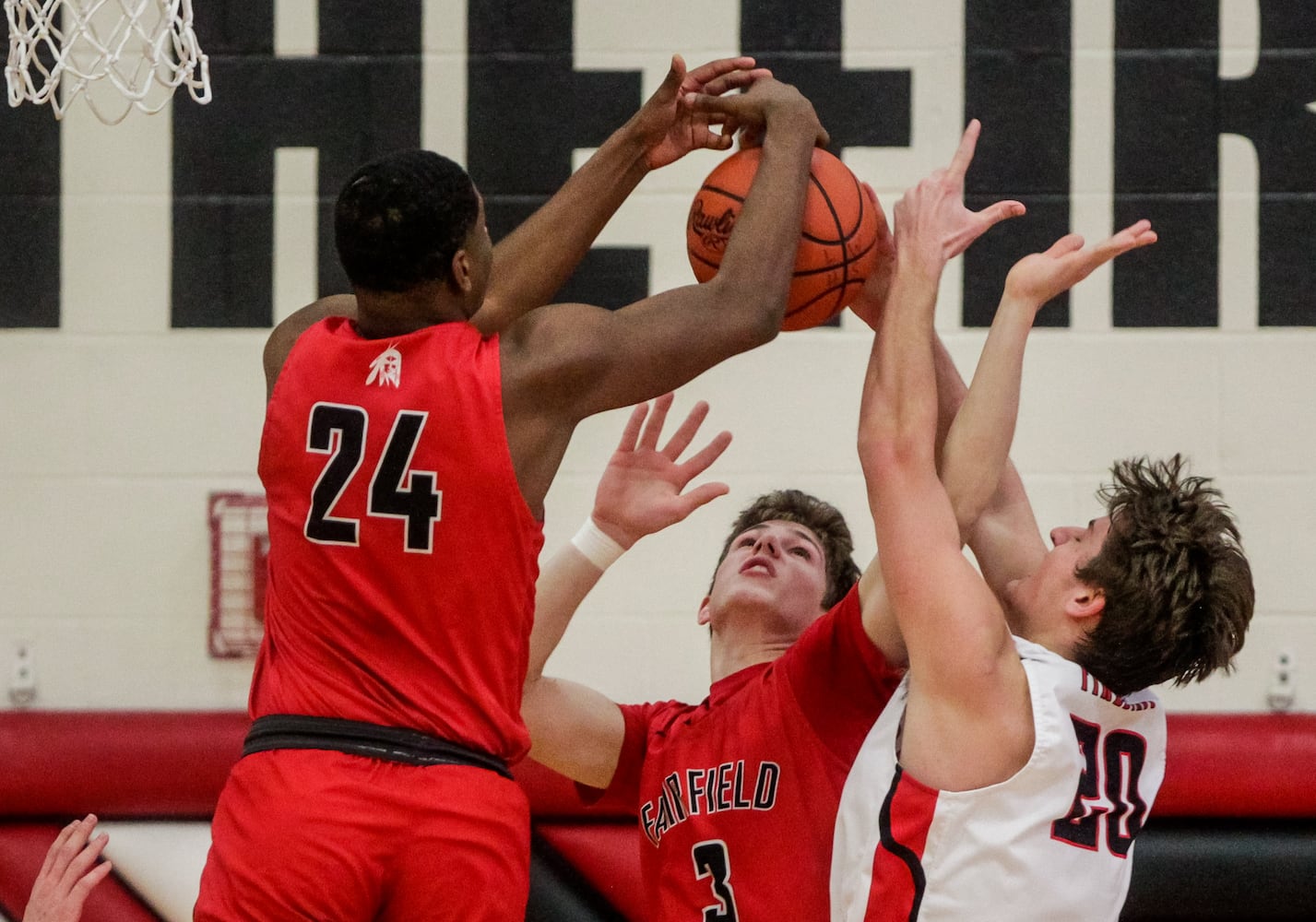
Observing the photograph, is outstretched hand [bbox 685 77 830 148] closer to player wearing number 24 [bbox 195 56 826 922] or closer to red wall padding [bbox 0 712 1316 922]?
player wearing number 24 [bbox 195 56 826 922]

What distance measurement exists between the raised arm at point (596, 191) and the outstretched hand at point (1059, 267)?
2.06 ft

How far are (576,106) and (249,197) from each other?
3.36 feet

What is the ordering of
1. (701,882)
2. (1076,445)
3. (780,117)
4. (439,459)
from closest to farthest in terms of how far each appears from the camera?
1. (439,459)
2. (780,117)
3. (701,882)
4. (1076,445)

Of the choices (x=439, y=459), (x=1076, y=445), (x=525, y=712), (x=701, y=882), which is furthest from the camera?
(x=1076, y=445)

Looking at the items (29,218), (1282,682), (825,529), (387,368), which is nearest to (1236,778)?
(1282,682)

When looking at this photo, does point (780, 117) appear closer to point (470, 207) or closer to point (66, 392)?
point (470, 207)

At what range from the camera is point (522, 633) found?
2410 millimetres

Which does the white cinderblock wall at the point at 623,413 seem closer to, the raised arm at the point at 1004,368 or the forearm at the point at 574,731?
the forearm at the point at 574,731

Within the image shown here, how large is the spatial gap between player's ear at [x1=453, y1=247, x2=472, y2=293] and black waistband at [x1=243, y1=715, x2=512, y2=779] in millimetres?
700

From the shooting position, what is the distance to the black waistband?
227 cm

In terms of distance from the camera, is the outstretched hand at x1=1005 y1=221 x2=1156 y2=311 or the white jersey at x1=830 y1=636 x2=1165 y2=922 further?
the outstretched hand at x1=1005 y1=221 x2=1156 y2=311

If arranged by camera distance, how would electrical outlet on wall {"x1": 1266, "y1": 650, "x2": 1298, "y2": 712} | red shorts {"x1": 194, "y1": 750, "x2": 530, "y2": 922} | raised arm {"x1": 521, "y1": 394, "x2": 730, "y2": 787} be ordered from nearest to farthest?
red shorts {"x1": 194, "y1": 750, "x2": 530, "y2": 922} → raised arm {"x1": 521, "y1": 394, "x2": 730, "y2": 787} → electrical outlet on wall {"x1": 1266, "y1": 650, "x2": 1298, "y2": 712}

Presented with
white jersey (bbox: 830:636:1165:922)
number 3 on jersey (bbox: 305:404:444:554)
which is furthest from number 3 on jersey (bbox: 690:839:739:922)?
number 3 on jersey (bbox: 305:404:444:554)

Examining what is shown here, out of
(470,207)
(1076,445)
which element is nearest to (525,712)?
(470,207)
